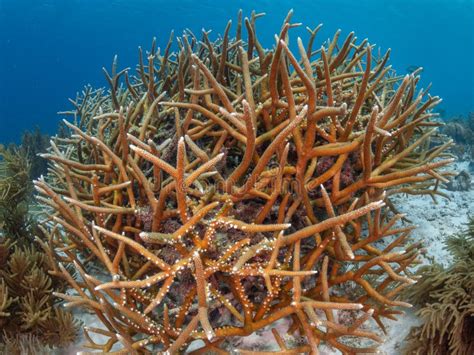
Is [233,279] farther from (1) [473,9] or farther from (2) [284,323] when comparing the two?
(1) [473,9]

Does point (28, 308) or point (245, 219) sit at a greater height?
point (28, 308)

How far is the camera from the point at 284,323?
3436 millimetres

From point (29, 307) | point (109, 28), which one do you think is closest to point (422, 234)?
point (29, 307)

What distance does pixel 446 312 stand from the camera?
3.21 m

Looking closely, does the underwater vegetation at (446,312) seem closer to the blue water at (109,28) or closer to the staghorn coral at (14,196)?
the staghorn coral at (14,196)

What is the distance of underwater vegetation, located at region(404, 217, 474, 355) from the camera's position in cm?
309

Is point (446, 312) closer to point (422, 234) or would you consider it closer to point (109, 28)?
point (422, 234)

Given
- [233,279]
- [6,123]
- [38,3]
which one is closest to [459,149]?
[233,279]

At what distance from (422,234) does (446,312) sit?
2216mm

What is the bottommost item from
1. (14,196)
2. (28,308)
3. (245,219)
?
(245,219)

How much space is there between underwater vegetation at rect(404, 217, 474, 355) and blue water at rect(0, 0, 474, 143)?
53.7m

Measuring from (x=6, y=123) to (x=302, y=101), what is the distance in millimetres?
74784

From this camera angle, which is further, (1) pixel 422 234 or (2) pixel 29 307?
(1) pixel 422 234

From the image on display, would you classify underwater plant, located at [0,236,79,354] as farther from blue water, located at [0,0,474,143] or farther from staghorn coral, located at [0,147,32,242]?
blue water, located at [0,0,474,143]
